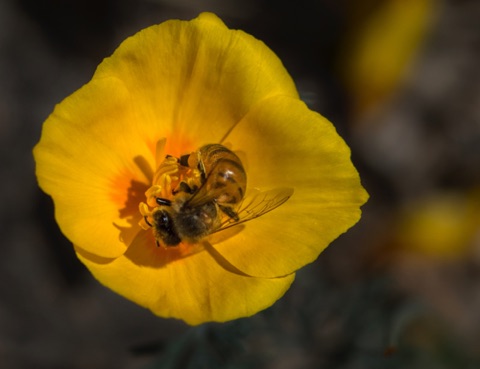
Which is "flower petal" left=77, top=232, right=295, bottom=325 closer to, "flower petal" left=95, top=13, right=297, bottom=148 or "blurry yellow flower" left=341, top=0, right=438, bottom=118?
"flower petal" left=95, top=13, right=297, bottom=148

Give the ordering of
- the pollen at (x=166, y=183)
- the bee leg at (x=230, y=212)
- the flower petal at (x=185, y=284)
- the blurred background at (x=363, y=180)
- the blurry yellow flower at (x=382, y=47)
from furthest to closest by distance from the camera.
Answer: the blurry yellow flower at (x=382, y=47)
the blurred background at (x=363, y=180)
the pollen at (x=166, y=183)
the bee leg at (x=230, y=212)
the flower petal at (x=185, y=284)

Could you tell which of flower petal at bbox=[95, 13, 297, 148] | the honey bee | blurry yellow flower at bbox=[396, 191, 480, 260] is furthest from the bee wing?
blurry yellow flower at bbox=[396, 191, 480, 260]

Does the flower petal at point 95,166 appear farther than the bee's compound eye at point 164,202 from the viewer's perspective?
No

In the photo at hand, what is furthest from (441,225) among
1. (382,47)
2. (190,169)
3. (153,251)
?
(153,251)

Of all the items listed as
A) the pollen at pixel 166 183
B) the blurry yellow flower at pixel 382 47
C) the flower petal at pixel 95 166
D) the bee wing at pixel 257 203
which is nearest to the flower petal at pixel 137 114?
the flower petal at pixel 95 166

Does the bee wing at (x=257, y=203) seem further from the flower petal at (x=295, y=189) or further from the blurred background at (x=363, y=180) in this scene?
the blurred background at (x=363, y=180)

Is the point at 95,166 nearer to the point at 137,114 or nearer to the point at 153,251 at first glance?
the point at 137,114
